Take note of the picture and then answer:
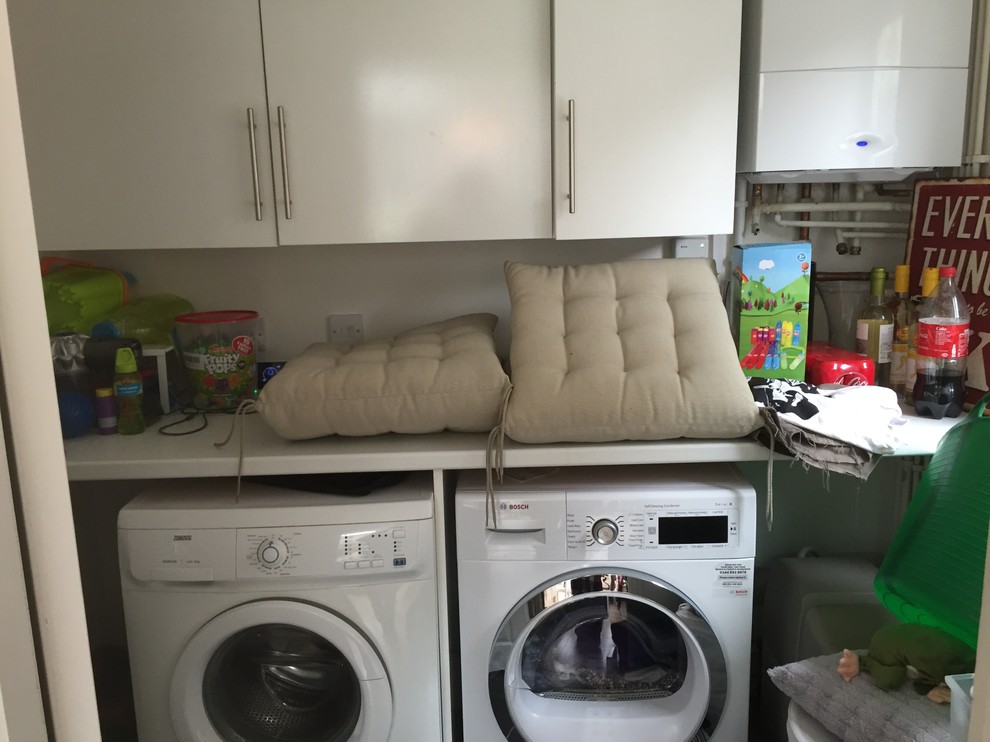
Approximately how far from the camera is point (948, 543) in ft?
4.70

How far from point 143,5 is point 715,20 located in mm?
1309

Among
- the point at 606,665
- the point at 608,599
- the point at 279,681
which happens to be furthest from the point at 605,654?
the point at 279,681

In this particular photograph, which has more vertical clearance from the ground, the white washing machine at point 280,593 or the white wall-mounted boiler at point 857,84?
the white wall-mounted boiler at point 857,84

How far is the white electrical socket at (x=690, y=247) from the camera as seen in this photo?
7.11 ft

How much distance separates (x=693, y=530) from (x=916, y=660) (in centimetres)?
47

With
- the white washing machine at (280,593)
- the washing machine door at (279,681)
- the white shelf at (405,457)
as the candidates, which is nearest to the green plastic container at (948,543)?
the white shelf at (405,457)

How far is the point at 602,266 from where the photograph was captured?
6.24 ft

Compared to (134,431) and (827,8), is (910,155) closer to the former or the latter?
(827,8)

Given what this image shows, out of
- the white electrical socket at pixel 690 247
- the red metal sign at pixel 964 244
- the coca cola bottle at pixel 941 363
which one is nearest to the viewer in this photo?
the coca cola bottle at pixel 941 363

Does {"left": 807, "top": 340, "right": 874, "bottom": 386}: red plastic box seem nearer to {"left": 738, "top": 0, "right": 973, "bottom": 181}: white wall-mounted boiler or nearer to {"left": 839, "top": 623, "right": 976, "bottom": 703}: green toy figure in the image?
{"left": 738, "top": 0, "right": 973, "bottom": 181}: white wall-mounted boiler

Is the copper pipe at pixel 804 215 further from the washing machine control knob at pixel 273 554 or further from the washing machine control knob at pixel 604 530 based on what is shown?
the washing machine control knob at pixel 273 554

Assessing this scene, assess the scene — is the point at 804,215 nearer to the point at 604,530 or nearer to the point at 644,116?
the point at 644,116

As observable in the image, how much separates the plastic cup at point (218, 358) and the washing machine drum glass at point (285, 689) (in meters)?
0.61

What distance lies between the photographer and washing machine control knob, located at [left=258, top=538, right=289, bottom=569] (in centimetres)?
169
